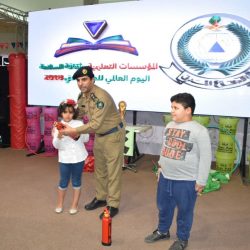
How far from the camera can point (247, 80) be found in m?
4.96

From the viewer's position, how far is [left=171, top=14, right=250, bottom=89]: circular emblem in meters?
4.96

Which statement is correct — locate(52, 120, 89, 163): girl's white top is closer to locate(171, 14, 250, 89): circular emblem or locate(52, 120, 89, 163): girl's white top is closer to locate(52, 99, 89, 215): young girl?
locate(52, 99, 89, 215): young girl

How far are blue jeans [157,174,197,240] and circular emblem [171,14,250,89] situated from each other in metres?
2.92

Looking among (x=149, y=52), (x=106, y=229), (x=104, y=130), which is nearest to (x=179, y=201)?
(x=106, y=229)

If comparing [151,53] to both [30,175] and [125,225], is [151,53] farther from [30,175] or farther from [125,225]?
[125,225]

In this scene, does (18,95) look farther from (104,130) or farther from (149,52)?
(104,130)

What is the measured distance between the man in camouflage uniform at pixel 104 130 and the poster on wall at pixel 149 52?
223cm

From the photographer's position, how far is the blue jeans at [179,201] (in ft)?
8.34

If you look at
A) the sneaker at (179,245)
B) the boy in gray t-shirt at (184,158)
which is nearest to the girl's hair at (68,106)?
the boy in gray t-shirt at (184,158)

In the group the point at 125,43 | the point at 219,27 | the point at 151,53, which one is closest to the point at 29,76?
the point at 125,43

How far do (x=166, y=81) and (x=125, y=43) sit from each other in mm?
998

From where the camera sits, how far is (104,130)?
11.0ft

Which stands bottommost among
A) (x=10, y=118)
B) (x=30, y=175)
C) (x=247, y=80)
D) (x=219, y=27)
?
(x=30, y=175)

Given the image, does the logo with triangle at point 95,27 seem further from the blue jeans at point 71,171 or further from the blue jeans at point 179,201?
the blue jeans at point 179,201
